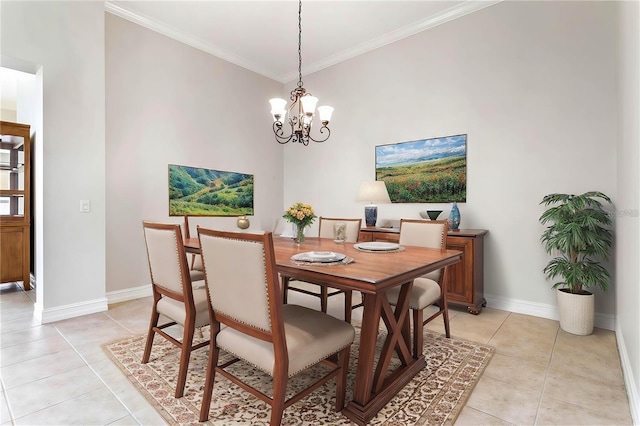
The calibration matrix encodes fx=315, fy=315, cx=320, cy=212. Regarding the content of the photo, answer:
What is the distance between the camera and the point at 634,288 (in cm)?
164

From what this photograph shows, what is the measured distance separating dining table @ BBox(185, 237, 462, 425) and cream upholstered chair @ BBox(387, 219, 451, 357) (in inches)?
5.8

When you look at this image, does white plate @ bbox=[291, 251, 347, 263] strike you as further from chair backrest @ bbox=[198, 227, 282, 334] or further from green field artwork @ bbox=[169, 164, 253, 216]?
green field artwork @ bbox=[169, 164, 253, 216]

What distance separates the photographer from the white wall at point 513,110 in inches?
110

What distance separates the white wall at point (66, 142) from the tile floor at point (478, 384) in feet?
1.23

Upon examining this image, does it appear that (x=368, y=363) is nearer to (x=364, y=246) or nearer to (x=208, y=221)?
(x=364, y=246)

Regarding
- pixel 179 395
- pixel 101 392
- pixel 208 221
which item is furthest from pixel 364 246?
pixel 208 221

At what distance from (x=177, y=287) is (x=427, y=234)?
1.95m

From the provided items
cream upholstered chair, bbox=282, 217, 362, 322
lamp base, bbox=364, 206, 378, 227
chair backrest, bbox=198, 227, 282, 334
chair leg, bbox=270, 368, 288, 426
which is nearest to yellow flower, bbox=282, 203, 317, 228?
cream upholstered chair, bbox=282, 217, 362, 322

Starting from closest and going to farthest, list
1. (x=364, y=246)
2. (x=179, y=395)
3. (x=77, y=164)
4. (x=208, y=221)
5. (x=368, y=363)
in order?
(x=368, y=363) < (x=179, y=395) < (x=364, y=246) < (x=77, y=164) < (x=208, y=221)

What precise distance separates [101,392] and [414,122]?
382 cm

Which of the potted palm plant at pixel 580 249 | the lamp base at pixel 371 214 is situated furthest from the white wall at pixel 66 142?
the potted palm plant at pixel 580 249

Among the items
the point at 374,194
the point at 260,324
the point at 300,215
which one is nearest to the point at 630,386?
the point at 260,324

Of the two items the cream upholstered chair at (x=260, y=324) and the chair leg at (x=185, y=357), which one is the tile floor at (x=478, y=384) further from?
the cream upholstered chair at (x=260, y=324)

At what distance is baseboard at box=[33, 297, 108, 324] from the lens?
9.33 feet
